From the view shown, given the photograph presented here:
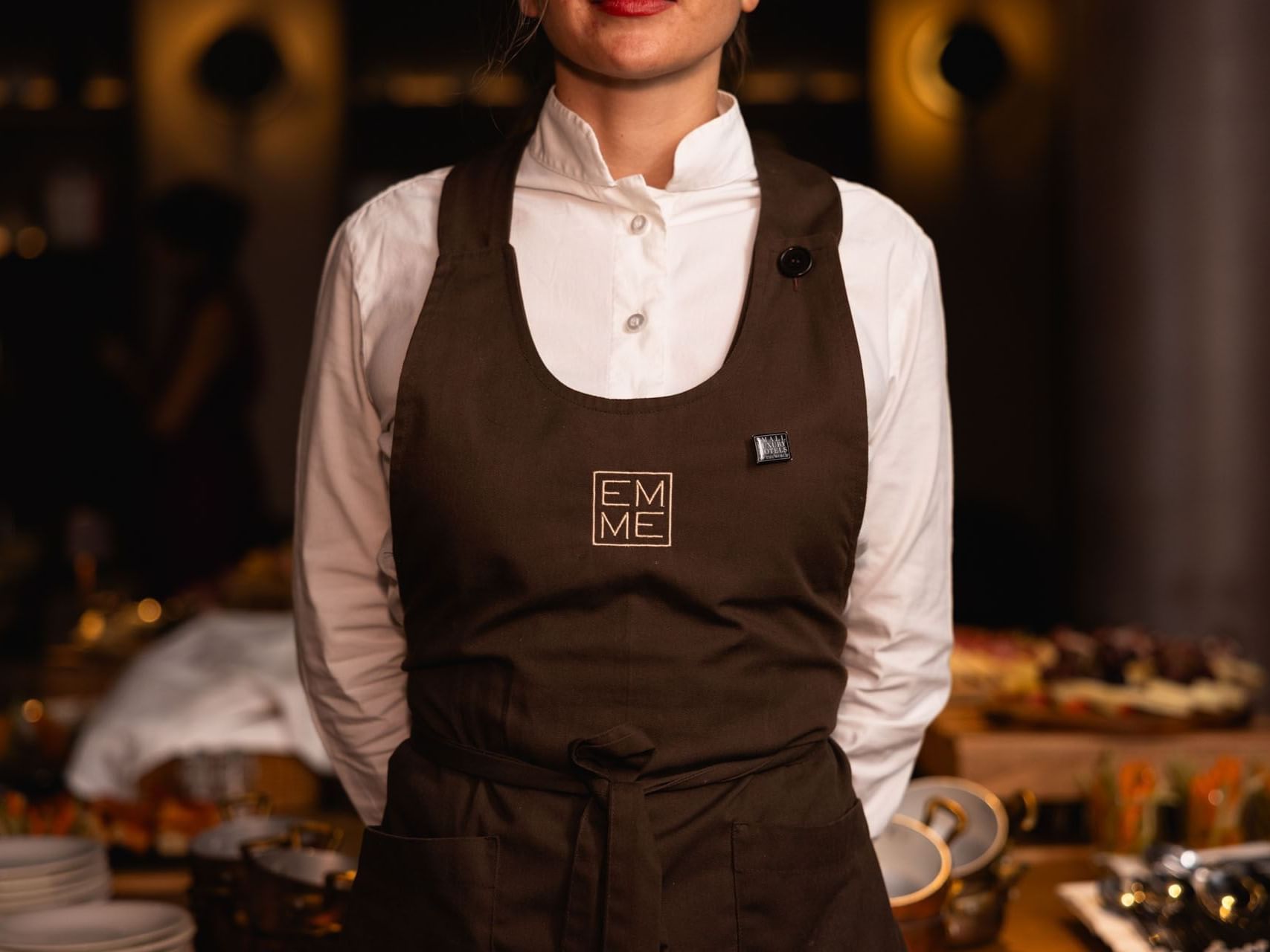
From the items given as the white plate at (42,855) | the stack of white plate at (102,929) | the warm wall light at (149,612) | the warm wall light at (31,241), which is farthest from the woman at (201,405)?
the stack of white plate at (102,929)

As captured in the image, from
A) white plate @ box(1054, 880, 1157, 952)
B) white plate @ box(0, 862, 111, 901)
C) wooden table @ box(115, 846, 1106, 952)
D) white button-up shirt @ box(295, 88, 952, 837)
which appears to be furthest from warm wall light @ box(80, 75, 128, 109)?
white plate @ box(1054, 880, 1157, 952)

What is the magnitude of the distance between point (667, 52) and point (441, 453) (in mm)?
410

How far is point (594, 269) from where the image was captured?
1372mm

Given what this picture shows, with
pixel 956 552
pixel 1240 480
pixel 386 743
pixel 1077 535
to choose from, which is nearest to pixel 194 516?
pixel 956 552

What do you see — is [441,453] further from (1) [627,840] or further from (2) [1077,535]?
(2) [1077,535]

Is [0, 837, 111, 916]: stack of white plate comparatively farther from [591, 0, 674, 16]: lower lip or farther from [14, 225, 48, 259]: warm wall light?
[14, 225, 48, 259]: warm wall light

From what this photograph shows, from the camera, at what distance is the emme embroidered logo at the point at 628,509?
49.4 inches

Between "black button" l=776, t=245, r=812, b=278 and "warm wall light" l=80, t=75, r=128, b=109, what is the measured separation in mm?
5695

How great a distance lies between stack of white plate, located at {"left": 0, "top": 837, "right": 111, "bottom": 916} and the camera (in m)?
1.71

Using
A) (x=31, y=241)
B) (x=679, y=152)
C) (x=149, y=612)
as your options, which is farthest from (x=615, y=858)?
(x=31, y=241)

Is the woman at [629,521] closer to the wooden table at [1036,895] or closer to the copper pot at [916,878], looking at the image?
the copper pot at [916,878]

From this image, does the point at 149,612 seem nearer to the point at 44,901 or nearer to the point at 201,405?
the point at 44,901

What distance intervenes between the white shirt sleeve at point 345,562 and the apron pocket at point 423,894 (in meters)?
0.16

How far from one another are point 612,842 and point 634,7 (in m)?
0.71
